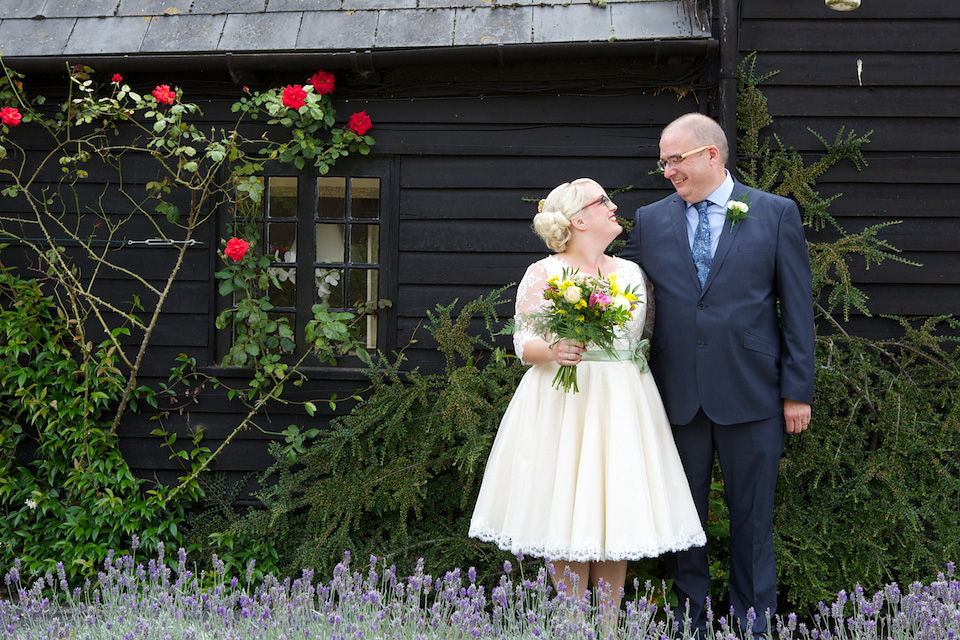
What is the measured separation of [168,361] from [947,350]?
4.64m

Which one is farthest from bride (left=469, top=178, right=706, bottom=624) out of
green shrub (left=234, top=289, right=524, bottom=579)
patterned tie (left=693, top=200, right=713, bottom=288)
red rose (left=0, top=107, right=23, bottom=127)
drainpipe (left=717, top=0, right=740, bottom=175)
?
red rose (left=0, top=107, right=23, bottom=127)

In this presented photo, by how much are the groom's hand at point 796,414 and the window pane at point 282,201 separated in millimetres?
3132

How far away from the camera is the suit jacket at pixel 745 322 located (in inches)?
129

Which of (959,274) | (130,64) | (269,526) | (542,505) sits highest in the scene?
(130,64)

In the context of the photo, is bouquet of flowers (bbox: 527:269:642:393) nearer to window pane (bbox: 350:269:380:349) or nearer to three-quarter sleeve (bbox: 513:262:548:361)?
three-quarter sleeve (bbox: 513:262:548:361)

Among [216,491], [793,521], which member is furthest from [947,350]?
[216,491]

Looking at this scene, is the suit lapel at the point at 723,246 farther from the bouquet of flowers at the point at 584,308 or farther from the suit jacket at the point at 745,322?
the bouquet of flowers at the point at 584,308

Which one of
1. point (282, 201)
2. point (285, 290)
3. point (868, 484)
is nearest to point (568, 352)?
point (868, 484)

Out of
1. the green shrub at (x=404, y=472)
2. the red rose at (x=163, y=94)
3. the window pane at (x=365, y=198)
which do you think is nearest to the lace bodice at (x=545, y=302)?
the green shrub at (x=404, y=472)

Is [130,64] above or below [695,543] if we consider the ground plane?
above

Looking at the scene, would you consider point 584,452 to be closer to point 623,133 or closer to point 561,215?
point 561,215

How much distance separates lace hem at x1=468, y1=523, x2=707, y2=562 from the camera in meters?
3.09

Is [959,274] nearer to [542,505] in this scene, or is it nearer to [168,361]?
[542,505]

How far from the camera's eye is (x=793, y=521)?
4.06 m
